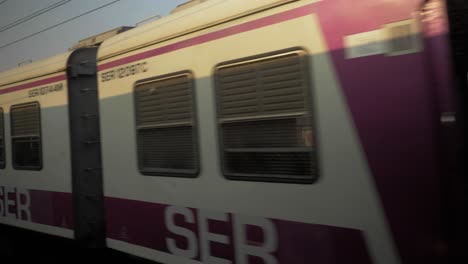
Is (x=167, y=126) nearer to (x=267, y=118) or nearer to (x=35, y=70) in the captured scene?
(x=267, y=118)

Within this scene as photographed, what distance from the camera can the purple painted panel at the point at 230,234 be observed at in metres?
2.89

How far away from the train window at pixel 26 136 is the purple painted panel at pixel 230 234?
5.33ft

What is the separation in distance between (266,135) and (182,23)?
128 cm

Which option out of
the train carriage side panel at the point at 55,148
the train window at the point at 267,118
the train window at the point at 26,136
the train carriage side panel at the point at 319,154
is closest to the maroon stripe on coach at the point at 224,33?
the train carriage side panel at the point at 319,154

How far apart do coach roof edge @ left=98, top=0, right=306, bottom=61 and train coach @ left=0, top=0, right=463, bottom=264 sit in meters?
0.02

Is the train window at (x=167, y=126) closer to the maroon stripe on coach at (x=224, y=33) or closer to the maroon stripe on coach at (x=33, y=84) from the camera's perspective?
the maroon stripe on coach at (x=224, y=33)

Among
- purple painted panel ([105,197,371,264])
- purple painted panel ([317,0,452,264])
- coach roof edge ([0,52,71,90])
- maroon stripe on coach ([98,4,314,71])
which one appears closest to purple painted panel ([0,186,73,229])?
purple painted panel ([105,197,371,264])

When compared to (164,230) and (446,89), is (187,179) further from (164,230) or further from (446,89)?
(446,89)

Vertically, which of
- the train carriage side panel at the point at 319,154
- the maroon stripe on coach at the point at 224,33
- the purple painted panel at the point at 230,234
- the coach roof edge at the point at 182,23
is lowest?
the purple painted panel at the point at 230,234

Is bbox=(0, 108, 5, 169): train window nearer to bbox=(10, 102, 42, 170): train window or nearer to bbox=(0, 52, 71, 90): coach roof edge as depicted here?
bbox=(10, 102, 42, 170): train window

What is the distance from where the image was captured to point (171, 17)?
414 cm

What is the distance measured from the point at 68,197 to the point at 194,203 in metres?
2.10

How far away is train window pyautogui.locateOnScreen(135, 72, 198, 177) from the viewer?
12.7 feet

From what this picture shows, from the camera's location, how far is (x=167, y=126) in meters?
4.11
